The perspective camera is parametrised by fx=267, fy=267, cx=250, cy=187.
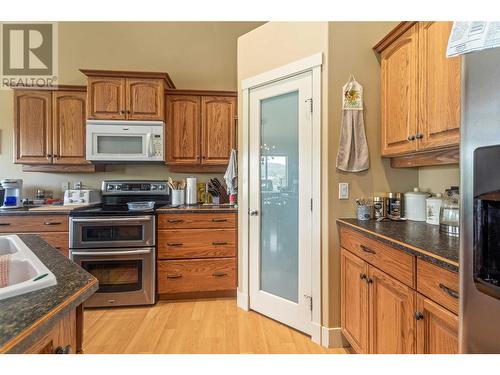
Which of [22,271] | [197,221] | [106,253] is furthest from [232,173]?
[22,271]

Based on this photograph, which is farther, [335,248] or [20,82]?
[20,82]

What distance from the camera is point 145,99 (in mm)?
2928

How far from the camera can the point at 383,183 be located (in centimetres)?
202

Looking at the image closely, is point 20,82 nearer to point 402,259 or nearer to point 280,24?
point 280,24

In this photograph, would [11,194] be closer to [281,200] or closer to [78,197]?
[78,197]

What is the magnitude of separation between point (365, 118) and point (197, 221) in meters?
1.81

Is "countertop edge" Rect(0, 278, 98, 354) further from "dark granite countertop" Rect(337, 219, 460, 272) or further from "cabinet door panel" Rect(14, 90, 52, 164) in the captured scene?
"cabinet door panel" Rect(14, 90, 52, 164)

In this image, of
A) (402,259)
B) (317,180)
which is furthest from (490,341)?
(317,180)

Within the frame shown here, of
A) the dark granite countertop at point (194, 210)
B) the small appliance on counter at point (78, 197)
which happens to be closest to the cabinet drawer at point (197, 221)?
the dark granite countertop at point (194, 210)

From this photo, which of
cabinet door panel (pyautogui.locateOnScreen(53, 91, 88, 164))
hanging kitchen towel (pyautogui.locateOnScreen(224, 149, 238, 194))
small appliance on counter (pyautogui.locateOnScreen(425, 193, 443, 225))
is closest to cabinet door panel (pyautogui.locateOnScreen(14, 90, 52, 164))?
cabinet door panel (pyautogui.locateOnScreen(53, 91, 88, 164))

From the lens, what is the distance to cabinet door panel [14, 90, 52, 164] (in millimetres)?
2967

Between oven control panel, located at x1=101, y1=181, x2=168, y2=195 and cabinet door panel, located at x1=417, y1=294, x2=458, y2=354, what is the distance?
112 inches

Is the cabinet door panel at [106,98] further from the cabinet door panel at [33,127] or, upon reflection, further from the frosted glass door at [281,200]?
the frosted glass door at [281,200]

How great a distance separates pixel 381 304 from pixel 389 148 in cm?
107
